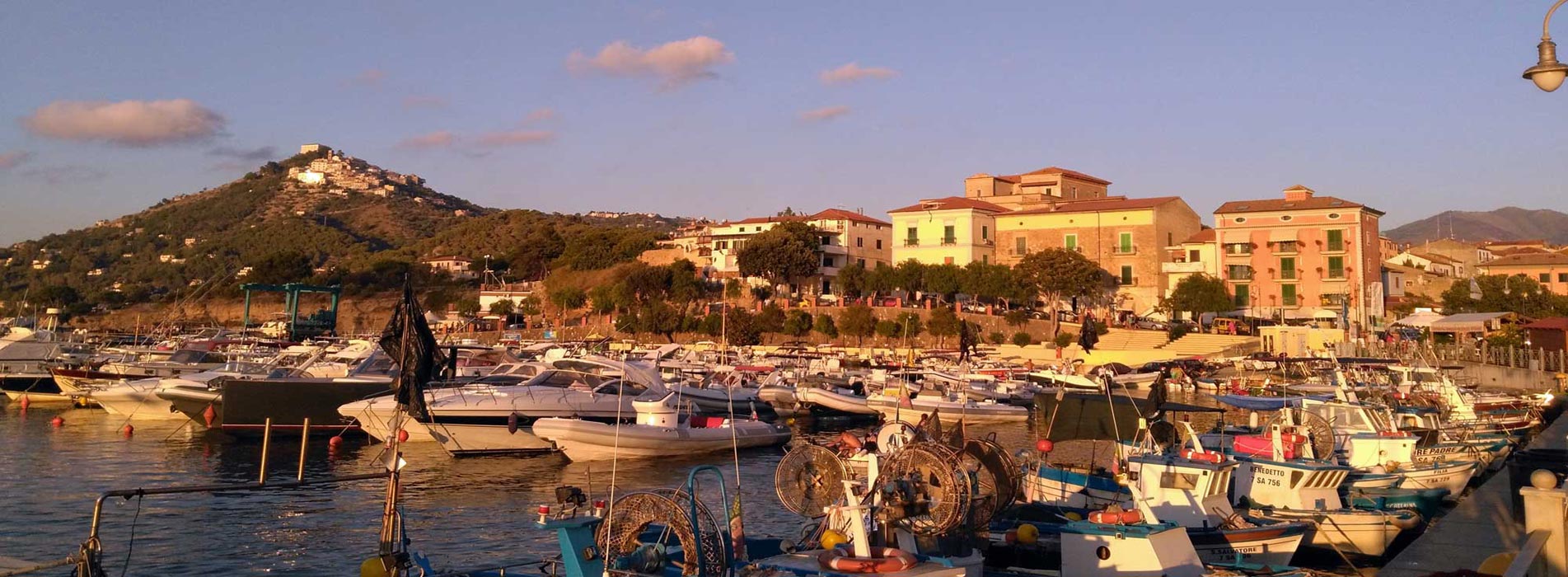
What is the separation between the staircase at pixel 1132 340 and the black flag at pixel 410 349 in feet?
179

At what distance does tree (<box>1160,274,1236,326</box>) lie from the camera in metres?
67.1

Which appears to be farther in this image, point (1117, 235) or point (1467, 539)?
point (1117, 235)

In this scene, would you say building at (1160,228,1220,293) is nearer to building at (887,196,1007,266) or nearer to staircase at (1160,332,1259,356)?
staircase at (1160,332,1259,356)

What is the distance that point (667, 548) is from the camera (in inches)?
427

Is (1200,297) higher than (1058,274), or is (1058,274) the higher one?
(1058,274)

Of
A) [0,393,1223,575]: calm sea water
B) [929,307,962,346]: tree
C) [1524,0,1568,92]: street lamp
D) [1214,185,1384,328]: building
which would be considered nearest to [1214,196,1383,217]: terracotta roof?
[1214,185,1384,328]: building

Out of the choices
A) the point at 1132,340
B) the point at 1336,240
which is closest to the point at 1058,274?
the point at 1132,340

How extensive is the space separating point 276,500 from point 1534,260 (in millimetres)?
80831

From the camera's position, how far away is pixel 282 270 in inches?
4090

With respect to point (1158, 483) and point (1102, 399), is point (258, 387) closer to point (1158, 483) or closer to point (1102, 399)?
point (1102, 399)

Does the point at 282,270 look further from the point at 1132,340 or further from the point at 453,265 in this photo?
the point at 1132,340

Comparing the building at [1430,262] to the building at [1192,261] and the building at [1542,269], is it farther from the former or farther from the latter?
the building at [1192,261]

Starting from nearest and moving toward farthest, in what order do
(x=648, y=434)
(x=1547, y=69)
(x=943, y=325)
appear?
(x=1547, y=69), (x=648, y=434), (x=943, y=325)

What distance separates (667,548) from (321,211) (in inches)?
7549
